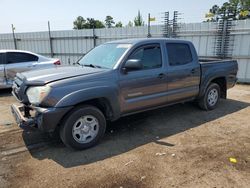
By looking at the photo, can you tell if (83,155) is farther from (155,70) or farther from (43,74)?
(155,70)

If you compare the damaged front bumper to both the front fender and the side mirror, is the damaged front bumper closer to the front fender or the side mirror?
the front fender

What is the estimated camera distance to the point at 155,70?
180 inches

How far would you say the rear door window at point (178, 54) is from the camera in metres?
4.93

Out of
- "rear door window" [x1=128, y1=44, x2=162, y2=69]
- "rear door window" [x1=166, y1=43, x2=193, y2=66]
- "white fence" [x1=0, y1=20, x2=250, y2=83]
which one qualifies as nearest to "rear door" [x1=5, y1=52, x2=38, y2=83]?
"white fence" [x1=0, y1=20, x2=250, y2=83]

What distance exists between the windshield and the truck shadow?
1.41m

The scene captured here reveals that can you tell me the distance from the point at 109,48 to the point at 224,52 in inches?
275

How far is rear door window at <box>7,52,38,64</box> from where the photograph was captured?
25.8ft

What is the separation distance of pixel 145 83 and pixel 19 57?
5.57m

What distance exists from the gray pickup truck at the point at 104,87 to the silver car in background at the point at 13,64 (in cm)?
379

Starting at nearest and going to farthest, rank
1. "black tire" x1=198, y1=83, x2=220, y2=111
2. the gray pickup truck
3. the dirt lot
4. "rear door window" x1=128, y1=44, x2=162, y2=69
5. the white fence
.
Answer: the dirt lot
the gray pickup truck
"rear door window" x1=128, y1=44, x2=162, y2=69
"black tire" x1=198, y1=83, x2=220, y2=111
the white fence

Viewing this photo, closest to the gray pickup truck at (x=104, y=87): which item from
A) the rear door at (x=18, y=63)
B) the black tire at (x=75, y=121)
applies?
the black tire at (x=75, y=121)

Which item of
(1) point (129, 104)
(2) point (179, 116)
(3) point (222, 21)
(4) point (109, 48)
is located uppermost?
(3) point (222, 21)

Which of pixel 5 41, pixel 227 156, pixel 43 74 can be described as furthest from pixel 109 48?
pixel 5 41

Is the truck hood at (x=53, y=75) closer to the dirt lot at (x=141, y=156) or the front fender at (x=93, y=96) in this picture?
the front fender at (x=93, y=96)
